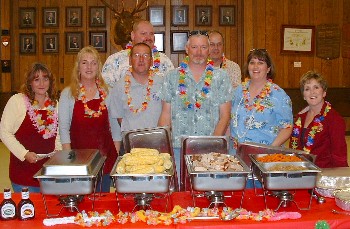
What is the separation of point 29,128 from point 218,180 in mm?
1509

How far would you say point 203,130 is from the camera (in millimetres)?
3291

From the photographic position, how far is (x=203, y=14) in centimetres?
884

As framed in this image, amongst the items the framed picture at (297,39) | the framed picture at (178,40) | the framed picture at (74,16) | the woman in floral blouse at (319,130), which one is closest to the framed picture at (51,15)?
the framed picture at (74,16)

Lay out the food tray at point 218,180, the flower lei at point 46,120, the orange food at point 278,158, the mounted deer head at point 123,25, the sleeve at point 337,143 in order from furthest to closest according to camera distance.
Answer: the mounted deer head at point 123,25, the flower lei at point 46,120, the sleeve at point 337,143, the orange food at point 278,158, the food tray at point 218,180

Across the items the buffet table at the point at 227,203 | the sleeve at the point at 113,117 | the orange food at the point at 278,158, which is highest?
the sleeve at the point at 113,117

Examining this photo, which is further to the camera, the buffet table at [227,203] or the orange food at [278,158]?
the orange food at [278,158]

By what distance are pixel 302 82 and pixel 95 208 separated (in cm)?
164

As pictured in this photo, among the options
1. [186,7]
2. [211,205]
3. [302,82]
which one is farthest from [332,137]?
[186,7]

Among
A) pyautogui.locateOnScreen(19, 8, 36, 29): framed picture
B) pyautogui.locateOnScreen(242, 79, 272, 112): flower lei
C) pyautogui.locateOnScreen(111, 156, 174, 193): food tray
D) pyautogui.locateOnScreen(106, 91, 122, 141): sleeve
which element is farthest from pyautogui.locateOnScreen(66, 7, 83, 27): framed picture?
pyautogui.locateOnScreen(111, 156, 174, 193): food tray

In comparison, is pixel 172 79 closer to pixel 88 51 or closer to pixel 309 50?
pixel 88 51

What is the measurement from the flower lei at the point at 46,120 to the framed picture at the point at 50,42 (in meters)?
5.69

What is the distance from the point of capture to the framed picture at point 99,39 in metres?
8.79

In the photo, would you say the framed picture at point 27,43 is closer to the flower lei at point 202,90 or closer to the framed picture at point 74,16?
the framed picture at point 74,16

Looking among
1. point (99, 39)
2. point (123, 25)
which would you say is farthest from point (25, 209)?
point (99, 39)
